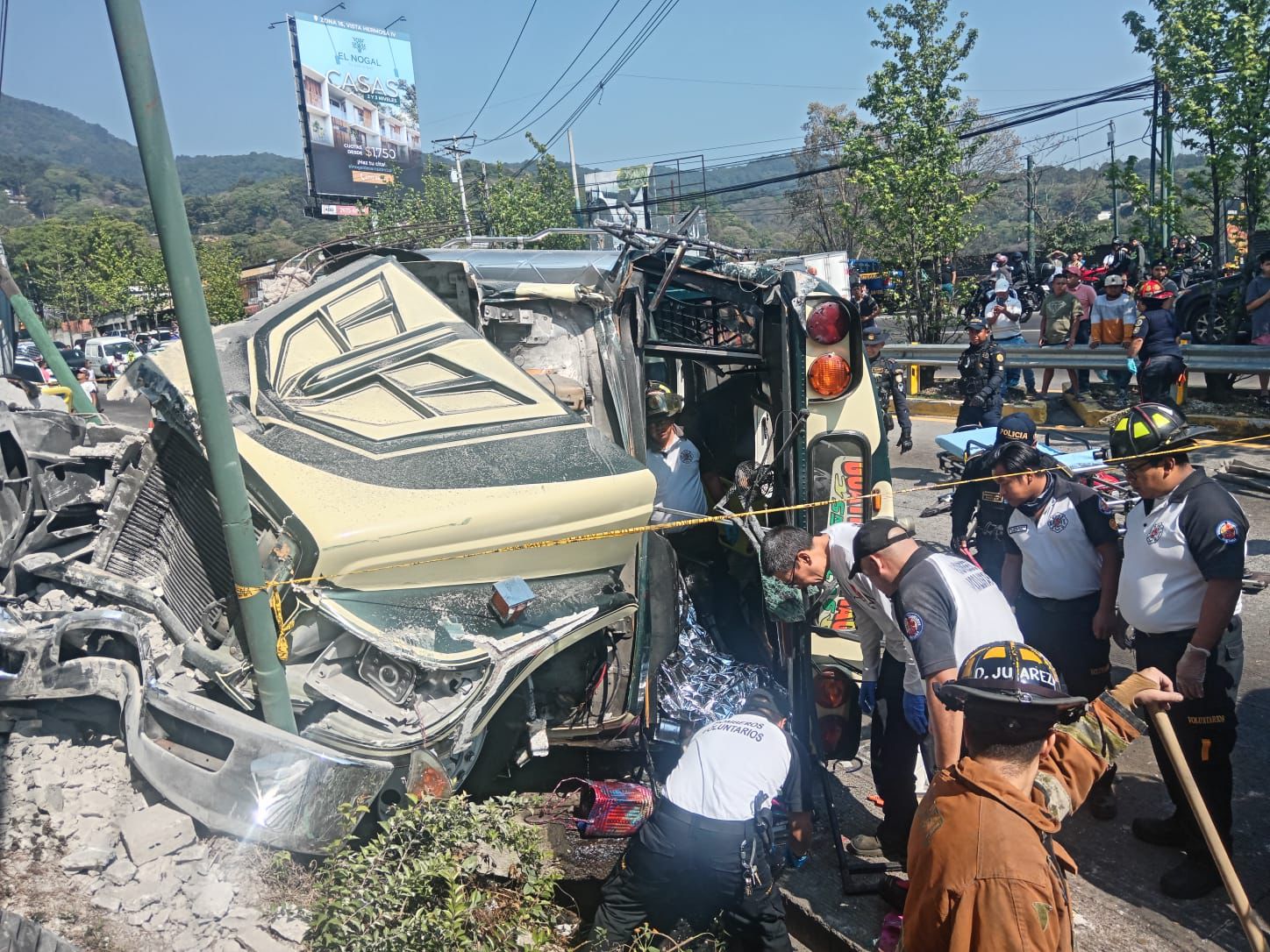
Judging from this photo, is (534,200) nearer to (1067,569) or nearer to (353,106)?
(353,106)

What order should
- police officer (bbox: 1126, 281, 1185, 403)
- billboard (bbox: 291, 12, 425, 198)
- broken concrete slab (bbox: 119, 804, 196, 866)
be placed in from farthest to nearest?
billboard (bbox: 291, 12, 425, 198)
police officer (bbox: 1126, 281, 1185, 403)
broken concrete slab (bbox: 119, 804, 196, 866)

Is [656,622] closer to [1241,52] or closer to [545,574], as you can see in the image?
[545,574]

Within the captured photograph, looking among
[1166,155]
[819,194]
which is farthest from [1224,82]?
[819,194]

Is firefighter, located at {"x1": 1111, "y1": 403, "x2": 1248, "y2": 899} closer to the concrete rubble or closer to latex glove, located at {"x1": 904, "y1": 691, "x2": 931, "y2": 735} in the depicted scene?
latex glove, located at {"x1": 904, "y1": 691, "x2": 931, "y2": 735}

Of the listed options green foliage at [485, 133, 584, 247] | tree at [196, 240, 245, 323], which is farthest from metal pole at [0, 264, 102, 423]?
tree at [196, 240, 245, 323]

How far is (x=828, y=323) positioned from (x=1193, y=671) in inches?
77.4

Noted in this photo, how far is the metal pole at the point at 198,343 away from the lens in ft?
8.34

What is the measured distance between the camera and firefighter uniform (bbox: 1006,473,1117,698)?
12.8ft

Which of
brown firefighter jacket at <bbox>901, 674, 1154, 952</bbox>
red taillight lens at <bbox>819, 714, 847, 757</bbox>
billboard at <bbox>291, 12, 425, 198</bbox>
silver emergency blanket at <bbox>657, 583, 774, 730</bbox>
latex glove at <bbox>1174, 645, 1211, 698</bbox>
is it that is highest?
billboard at <bbox>291, 12, 425, 198</bbox>

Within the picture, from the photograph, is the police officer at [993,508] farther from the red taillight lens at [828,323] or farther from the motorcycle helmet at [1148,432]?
the red taillight lens at [828,323]

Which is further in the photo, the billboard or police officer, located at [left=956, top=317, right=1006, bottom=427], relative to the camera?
the billboard

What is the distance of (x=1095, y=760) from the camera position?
8.17ft

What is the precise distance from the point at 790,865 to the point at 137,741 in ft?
7.05

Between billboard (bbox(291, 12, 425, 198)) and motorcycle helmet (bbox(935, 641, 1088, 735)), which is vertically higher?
billboard (bbox(291, 12, 425, 198))
